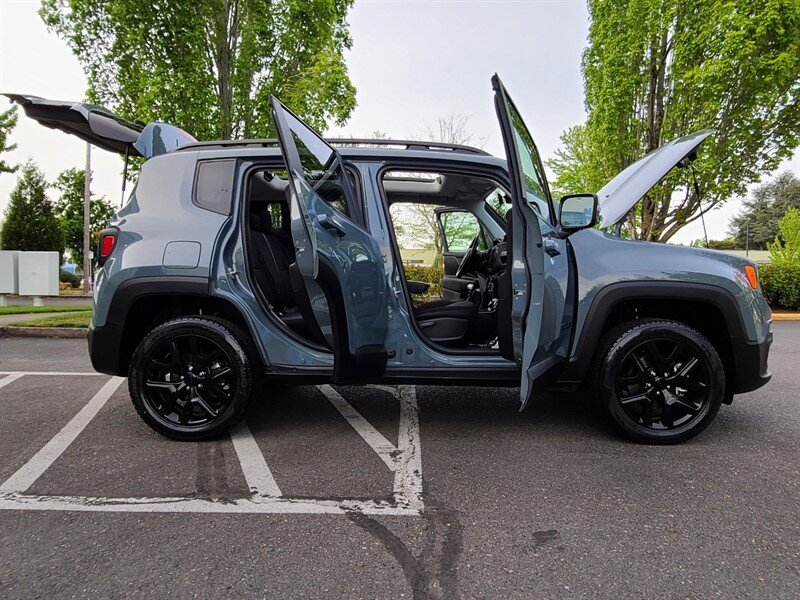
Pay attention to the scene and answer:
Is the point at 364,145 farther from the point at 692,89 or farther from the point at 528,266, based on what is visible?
the point at 692,89

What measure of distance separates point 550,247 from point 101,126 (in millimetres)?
3215

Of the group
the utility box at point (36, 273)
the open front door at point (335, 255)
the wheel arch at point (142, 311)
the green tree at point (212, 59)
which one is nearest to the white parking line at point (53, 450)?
the wheel arch at point (142, 311)

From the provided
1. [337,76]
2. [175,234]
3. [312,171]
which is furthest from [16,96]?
[337,76]

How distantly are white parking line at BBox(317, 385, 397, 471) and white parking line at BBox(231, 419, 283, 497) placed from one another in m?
0.64

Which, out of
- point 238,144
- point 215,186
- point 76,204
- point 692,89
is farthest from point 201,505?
point 76,204

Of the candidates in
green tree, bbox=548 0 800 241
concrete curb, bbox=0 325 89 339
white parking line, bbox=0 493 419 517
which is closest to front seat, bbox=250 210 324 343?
white parking line, bbox=0 493 419 517

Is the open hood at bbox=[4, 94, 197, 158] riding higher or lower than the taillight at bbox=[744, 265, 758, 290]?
higher

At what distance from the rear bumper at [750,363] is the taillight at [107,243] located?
381 cm

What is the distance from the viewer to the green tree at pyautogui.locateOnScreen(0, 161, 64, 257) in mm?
25219

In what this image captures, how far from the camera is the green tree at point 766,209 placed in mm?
61656

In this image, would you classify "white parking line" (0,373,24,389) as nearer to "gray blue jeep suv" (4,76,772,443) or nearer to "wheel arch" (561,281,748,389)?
"gray blue jeep suv" (4,76,772,443)

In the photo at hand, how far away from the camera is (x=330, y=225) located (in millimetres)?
2775

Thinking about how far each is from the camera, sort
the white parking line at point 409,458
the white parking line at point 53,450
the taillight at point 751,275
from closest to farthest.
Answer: the white parking line at point 409,458 < the white parking line at point 53,450 < the taillight at point 751,275

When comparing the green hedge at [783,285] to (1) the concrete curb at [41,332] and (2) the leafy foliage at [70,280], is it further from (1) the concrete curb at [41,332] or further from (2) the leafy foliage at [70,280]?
(2) the leafy foliage at [70,280]
